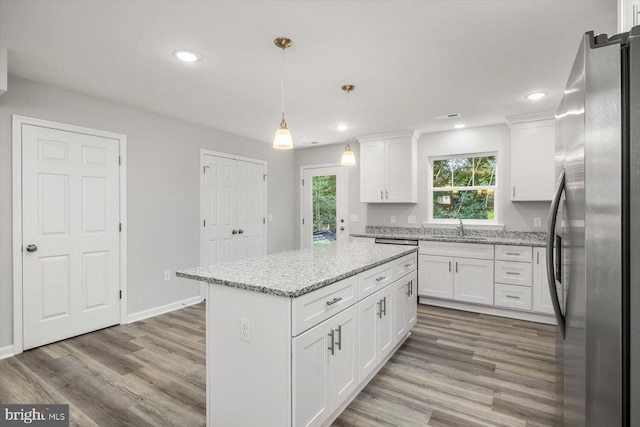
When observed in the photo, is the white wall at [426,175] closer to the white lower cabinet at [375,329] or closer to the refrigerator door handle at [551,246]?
the white lower cabinet at [375,329]

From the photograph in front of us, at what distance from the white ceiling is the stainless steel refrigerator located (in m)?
1.33

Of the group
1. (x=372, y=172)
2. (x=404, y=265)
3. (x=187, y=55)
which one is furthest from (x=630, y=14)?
(x=372, y=172)

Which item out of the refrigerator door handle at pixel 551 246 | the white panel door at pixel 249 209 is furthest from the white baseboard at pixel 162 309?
the refrigerator door handle at pixel 551 246

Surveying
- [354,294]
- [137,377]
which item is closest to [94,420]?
[137,377]

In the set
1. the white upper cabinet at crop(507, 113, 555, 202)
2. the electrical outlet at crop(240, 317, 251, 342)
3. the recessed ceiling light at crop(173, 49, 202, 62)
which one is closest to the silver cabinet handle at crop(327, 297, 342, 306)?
the electrical outlet at crop(240, 317, 251, 342)

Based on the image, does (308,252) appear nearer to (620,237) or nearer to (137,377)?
(137,377)

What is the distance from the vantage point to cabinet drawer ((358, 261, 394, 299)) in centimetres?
221

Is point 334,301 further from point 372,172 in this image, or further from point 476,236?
point 372,172

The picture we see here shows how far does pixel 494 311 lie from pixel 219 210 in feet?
12.7

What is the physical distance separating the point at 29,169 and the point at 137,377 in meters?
2.12

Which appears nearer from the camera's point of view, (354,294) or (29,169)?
(354,294)

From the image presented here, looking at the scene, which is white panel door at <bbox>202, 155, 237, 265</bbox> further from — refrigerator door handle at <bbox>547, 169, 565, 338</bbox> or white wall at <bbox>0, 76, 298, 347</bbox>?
refrigerator door handle at <bbox>547, 169, 565, 338</bbox>

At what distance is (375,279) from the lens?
239 centimetres

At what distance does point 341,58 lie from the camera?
8.40 ft
